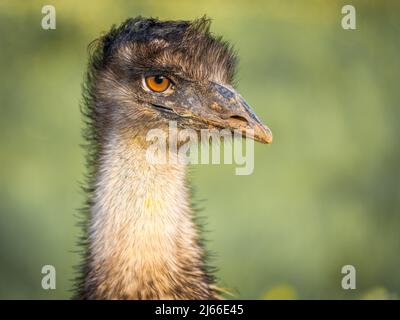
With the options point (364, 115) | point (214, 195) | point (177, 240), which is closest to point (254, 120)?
point (177, 240)

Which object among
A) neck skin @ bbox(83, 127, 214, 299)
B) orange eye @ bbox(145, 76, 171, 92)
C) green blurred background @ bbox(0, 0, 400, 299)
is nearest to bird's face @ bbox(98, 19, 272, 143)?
orange eye @ bbox(145, 76, 171, 92)

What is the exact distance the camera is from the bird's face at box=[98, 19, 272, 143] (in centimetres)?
298

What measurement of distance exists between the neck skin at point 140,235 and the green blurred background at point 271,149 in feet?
4.58

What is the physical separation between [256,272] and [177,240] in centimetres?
173

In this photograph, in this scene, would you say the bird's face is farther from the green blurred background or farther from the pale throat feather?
the green blurred background

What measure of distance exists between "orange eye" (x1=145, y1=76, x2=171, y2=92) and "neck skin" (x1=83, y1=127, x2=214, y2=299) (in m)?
0.19

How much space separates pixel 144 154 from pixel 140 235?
276 mm

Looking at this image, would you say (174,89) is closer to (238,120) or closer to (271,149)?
(238,120)

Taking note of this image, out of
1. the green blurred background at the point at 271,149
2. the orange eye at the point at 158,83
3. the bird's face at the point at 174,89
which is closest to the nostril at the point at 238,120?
the bird's face at the point at 174,89

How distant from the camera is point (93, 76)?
322cm

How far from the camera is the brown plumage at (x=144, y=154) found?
9.42ft

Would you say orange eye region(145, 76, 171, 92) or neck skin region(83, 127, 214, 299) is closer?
neck skin region(83, 127, 214, 299)

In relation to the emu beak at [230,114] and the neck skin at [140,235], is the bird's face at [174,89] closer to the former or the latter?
the emu beak at [230,114]

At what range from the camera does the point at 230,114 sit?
2.94 metres
